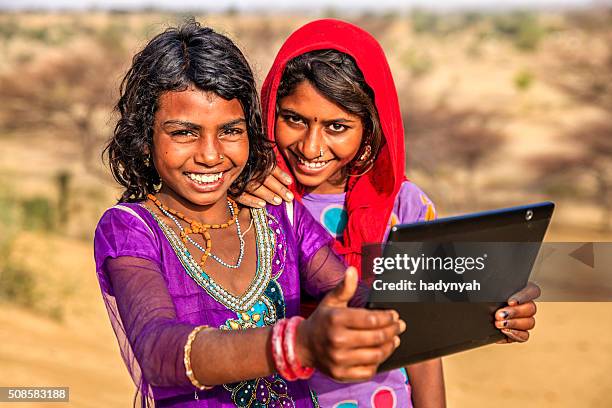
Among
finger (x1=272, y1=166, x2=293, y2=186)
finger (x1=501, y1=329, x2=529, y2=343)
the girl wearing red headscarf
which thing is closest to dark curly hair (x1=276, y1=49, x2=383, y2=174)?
the girl wearing red headscarf

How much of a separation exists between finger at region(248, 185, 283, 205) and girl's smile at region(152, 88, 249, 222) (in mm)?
198

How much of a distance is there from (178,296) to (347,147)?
1054 mm

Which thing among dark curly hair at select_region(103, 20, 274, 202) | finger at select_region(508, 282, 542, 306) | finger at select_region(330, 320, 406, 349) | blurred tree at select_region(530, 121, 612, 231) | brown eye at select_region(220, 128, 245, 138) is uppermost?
blurred tree at select_region(530, 121, 612, 231)

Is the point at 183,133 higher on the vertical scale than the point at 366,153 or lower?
lower

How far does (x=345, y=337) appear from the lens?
72.0 inches

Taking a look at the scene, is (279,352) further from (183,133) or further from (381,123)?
(381,123)

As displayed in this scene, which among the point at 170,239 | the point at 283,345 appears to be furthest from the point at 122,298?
the point at 283,345

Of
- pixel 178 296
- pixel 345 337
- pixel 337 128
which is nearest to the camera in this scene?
pixel 345 337

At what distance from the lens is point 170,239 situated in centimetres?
248

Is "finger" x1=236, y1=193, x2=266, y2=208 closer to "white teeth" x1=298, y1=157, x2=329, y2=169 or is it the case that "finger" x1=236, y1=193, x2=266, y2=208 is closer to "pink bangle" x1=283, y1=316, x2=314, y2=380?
"white teeth" x1=298, y1=157, x2=329, y2=169

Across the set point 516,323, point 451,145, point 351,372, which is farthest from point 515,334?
point 451,145

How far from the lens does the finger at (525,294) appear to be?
8.02ft

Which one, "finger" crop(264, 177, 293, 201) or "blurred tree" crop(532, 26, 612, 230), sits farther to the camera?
"blurred tree" crop(532, 26, 612, 230)

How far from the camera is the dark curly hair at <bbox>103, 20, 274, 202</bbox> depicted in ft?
8.29
